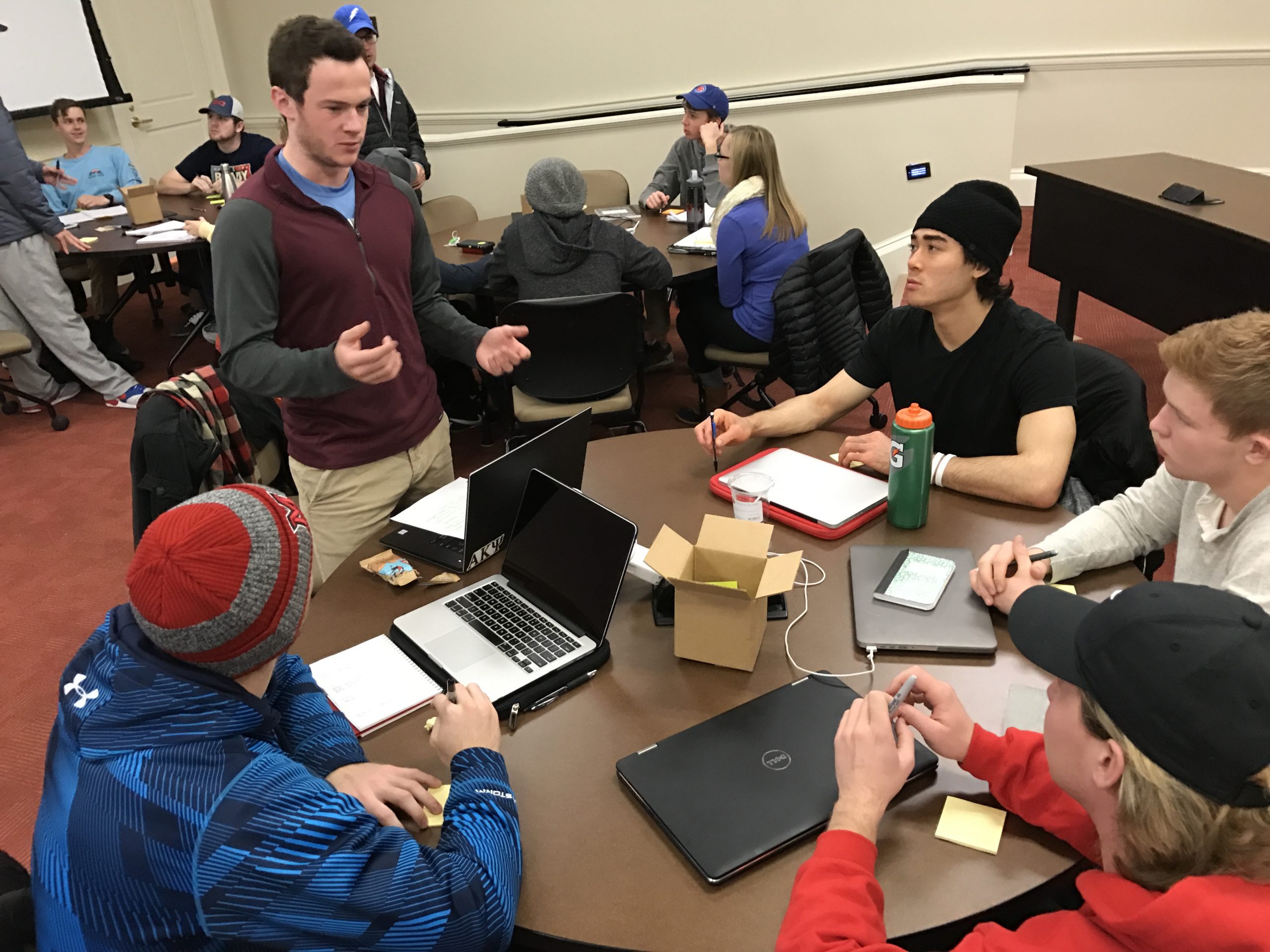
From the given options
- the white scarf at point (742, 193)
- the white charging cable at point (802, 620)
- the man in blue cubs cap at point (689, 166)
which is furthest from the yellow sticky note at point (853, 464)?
the man in blue cubs cap at point (689, 166)

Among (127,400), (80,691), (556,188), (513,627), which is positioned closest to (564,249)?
(556,188)

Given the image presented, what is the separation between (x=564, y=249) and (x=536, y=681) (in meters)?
2.39

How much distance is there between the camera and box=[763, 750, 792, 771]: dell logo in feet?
4.13

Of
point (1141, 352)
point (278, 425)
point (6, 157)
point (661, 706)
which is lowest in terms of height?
point (1141, 352)

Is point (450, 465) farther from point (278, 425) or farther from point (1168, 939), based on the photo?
point (1168, 939)

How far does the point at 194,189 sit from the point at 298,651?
5121 millimetres

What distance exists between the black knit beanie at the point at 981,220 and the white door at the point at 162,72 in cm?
669

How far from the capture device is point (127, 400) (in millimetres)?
5082

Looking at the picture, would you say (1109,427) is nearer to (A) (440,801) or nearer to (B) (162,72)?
(A) (440,801)

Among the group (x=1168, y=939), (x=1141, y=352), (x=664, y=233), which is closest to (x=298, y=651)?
(x=1168, y=939)

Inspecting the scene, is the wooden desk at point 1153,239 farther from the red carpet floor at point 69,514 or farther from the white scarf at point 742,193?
the white scarf at point 742,193

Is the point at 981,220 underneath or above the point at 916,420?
above

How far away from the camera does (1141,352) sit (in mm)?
4852

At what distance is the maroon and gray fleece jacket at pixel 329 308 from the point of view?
193 centimetres
